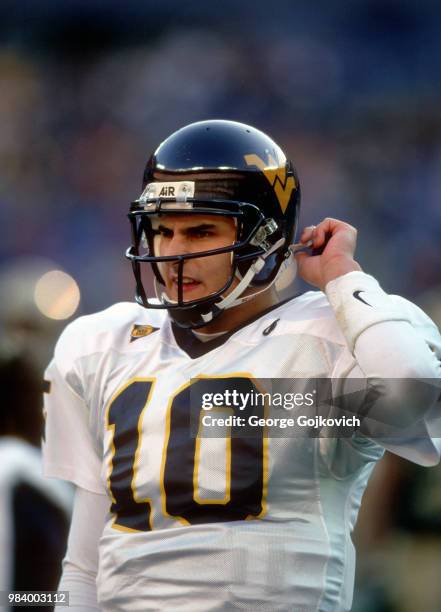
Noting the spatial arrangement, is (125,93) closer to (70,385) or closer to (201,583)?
(70,385)

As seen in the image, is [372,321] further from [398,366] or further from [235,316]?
[235,316]

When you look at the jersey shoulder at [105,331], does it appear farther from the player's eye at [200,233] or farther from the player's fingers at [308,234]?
the player's fingers at [308,234]

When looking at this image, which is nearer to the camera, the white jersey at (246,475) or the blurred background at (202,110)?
the white jersey at (246,475)

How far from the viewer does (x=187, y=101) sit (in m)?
4.22

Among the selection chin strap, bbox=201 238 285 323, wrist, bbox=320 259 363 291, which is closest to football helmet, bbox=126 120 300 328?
chin strap, bbox=201 238 285 323

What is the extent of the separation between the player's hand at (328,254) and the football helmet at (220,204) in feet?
0.18

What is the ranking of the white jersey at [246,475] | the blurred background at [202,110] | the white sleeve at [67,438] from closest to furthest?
the white jersey at [246,475], the white sleeve at [67,438], the blurred background at [202,110]

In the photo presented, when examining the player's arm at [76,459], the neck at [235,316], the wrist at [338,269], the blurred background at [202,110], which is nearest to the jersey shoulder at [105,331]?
the player's arm at [76,459]

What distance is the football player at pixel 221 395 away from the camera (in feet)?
4.03

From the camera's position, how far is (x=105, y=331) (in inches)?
59.0

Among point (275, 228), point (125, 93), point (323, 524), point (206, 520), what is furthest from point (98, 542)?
point (125, 93)

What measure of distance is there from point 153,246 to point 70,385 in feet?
0.92

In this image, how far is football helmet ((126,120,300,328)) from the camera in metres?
1.42

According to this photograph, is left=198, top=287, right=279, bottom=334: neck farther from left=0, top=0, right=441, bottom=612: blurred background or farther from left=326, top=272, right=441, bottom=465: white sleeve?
left=0, top=0, right=441, bottom=612: blurred background
